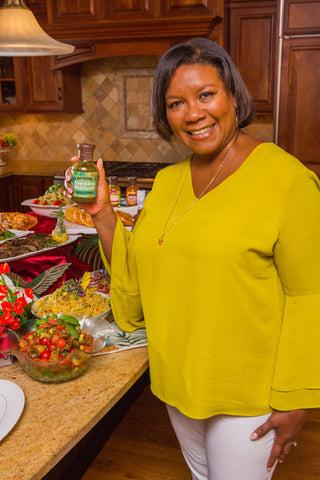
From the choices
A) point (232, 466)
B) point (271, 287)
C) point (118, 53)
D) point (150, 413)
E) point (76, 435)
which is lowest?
point (150, 413)

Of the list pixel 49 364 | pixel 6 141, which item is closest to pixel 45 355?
pixel 49 364

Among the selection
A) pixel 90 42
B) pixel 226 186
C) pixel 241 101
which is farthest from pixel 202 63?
pixel 90 42

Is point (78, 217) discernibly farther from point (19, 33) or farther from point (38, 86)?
point (38, 86)

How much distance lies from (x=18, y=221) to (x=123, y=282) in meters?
1.26

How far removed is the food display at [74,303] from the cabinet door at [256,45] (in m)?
3.07

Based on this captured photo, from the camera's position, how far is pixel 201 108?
1.11m

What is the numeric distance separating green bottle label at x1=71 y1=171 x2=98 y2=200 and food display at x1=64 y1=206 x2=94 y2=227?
1.10 meters

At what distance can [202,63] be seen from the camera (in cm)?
112

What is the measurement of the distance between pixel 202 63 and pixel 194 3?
3.05m

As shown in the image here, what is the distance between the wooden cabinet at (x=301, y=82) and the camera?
3539mm

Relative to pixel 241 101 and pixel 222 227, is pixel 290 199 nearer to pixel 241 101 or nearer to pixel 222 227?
pixel 222 227

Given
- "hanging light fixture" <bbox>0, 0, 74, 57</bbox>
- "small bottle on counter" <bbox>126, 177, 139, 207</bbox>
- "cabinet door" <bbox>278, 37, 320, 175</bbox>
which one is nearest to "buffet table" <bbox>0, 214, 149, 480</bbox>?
"hanging light fixture" <bbox>0, 0, 74, 57</bbox>

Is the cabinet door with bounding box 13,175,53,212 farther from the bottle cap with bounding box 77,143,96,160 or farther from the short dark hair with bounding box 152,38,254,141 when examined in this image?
the short dark hair with bounding box 152,38,254,141

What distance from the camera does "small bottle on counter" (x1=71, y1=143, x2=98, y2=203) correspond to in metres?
1.22
